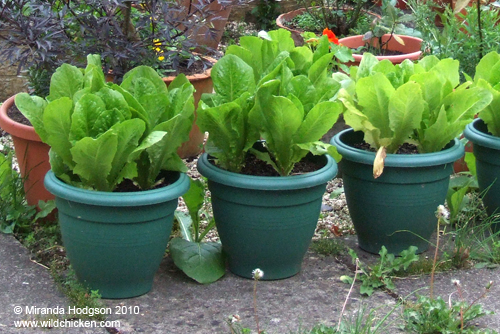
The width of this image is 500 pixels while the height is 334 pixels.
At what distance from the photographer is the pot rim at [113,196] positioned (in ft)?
8.18

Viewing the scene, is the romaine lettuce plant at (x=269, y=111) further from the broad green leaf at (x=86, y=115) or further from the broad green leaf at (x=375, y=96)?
the broad green leaf at (x=86, y=115)

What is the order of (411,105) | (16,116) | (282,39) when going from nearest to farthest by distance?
1. (411,105)
2. (282,39)
3. (16,116)

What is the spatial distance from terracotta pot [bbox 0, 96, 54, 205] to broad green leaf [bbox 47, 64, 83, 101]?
0.57 m

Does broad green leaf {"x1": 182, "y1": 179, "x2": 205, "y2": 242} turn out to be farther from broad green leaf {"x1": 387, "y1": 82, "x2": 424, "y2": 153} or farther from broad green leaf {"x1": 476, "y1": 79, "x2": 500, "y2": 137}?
broad green leaf {"x1": 476, "y1": 79, "x2": 500, "y2": 137}

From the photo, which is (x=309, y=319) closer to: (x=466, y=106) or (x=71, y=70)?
(x=466, y=106)

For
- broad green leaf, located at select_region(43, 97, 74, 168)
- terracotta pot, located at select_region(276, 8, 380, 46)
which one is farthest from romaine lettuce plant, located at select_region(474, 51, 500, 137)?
terracotta pot, located at select_region(276, 8, 380, 46)

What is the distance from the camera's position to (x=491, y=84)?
10.8 feet

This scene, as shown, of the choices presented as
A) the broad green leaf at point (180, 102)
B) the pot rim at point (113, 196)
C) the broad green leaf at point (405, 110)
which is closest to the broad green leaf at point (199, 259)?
the pot rim at point (113, 196)

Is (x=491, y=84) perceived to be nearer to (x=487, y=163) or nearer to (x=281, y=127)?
(x=487, y=163)

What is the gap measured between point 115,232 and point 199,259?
470mm

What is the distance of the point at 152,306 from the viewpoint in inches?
105

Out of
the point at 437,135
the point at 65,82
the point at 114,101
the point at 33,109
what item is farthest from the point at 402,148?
the point at 33,109

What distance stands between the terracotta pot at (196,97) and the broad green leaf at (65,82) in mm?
1094

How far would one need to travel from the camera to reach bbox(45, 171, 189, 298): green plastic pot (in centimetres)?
253
